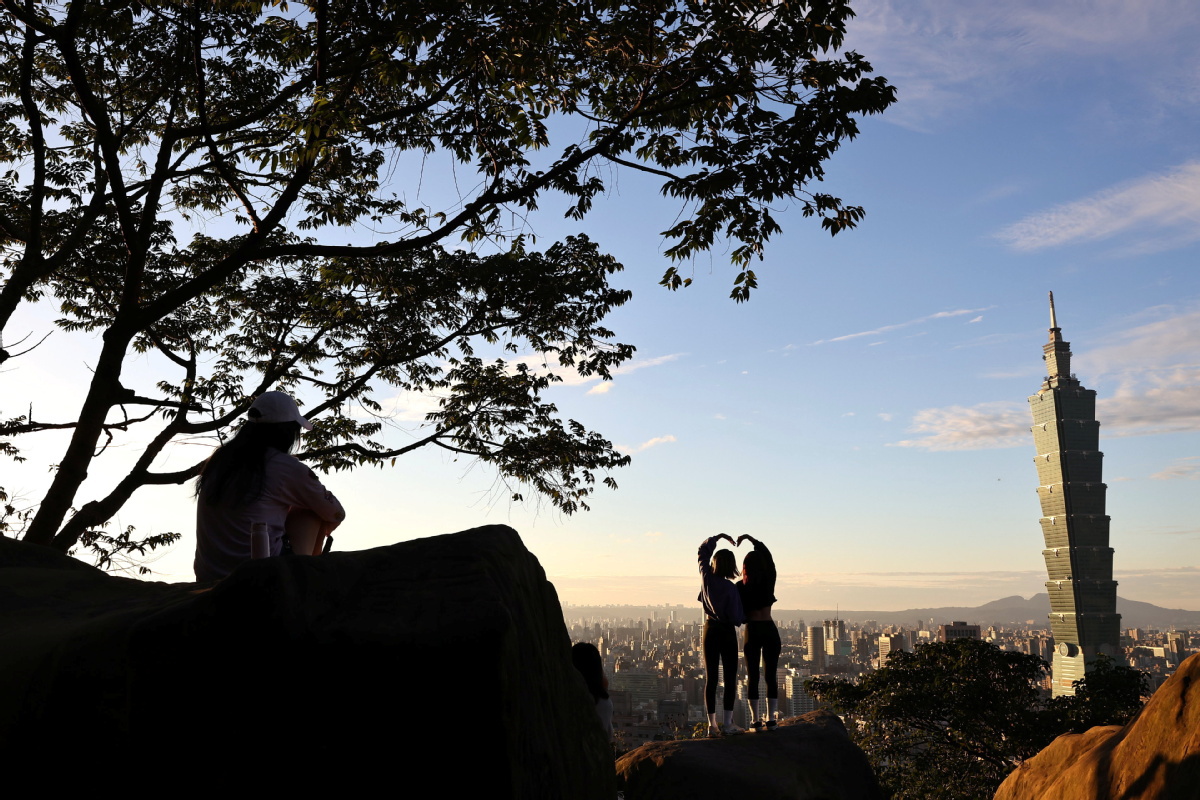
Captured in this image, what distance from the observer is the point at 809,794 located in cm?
688

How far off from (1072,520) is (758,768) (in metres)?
155

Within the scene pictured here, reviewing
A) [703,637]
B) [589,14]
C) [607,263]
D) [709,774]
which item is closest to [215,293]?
[607,263]

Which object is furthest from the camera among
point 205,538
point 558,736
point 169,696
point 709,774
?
point 709,774

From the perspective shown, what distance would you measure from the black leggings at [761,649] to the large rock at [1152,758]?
237 cm

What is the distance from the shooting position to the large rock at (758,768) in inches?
264

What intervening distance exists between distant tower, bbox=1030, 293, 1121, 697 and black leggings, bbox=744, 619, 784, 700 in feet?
493

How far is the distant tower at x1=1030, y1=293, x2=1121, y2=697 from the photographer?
133875 mm

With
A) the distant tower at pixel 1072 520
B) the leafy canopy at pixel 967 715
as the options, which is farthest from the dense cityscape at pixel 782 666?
the distant tower at pixel 1072 520

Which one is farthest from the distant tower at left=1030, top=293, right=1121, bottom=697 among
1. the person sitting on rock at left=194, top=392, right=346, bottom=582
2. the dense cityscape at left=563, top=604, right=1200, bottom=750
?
the person sitting on rock at left=194, top=392, right=346, bottom=582

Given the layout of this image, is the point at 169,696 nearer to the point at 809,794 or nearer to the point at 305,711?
the point at 305,711

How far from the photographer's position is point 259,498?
3.28 m

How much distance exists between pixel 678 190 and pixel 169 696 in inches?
267

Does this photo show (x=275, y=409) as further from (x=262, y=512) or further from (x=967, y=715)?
(x=967, y=715)

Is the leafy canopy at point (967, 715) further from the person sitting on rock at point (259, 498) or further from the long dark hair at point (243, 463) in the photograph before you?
the long dark hair at point (243, 463)
